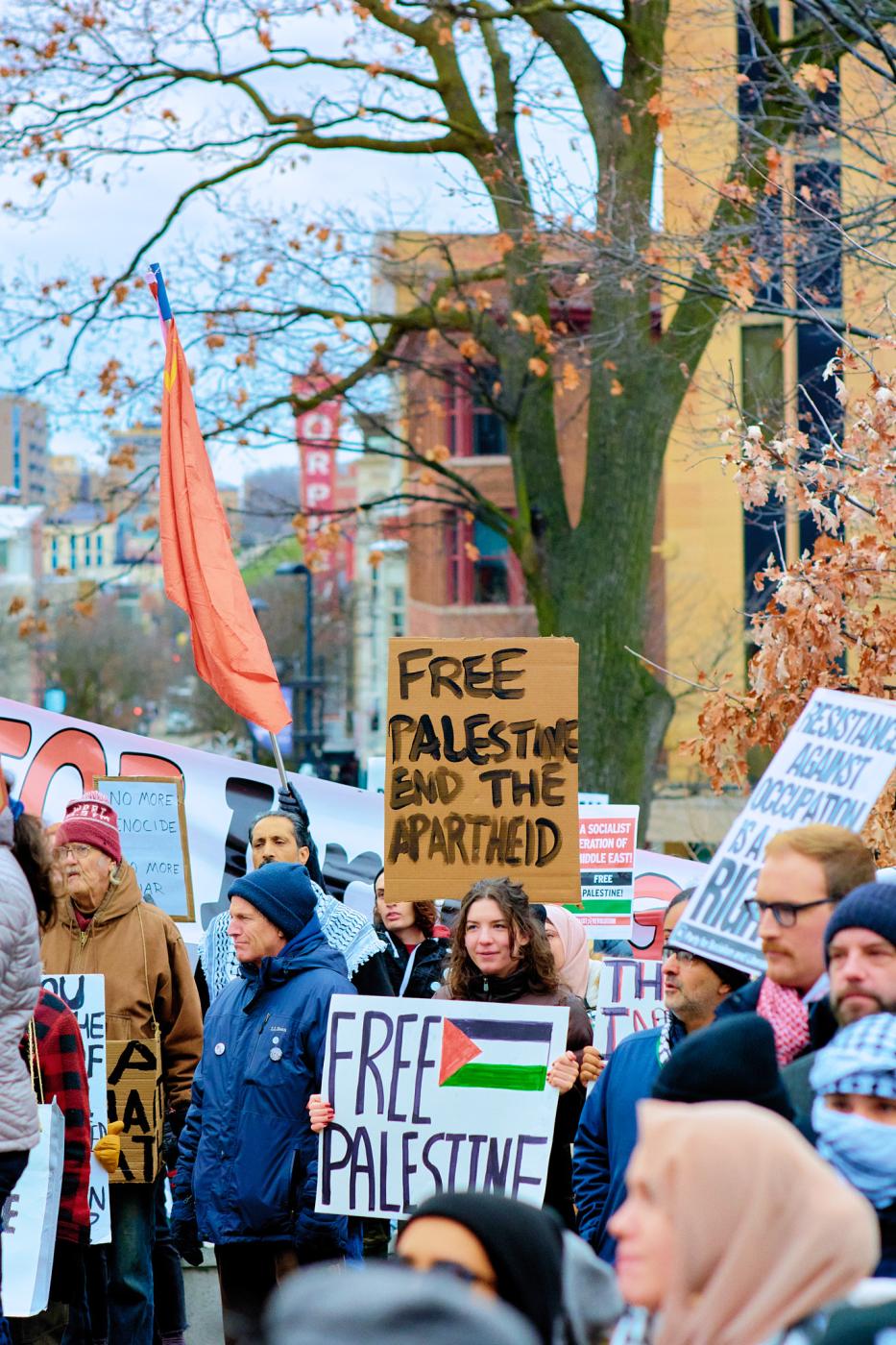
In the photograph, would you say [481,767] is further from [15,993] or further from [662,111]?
[662,111]

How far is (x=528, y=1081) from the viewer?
17.2 ft

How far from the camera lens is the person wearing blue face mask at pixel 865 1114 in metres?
3.12

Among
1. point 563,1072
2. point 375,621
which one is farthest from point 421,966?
point 375,621

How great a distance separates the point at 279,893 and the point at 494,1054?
2.71ft

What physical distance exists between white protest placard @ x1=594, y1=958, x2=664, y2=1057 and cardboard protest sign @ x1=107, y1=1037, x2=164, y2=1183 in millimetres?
1876

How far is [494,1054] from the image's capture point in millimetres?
5297

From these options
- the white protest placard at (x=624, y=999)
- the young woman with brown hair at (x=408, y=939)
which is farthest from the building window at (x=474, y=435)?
the young woman with brown hair at (x=408, y=939)

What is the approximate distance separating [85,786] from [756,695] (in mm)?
3821

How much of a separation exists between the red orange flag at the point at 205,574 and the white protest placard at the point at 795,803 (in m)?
3.02

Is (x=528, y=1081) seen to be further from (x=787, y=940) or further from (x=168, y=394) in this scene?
(x=168, y=394)

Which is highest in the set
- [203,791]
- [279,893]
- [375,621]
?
[279,893]

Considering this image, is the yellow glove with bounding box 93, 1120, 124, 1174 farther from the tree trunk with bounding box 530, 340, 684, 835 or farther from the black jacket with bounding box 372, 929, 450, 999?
the tree trunk with bounding box 530, 340, 684, 835

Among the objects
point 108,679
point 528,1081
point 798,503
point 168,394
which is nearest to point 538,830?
point 528,1081

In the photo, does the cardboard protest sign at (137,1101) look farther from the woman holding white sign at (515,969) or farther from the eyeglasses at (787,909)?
the eyeglasses at (787,909)
